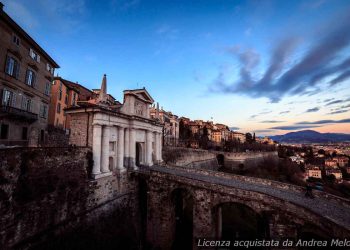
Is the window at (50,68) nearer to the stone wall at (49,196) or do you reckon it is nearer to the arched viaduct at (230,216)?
the stone wall at (49,196)

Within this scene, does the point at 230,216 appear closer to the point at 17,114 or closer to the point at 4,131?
the point at 17,114

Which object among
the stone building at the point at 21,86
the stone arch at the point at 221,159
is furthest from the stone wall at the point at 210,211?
the stone arch at the point at 221,159

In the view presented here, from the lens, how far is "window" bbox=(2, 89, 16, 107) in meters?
15.6

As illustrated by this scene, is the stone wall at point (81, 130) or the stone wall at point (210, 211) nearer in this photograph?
the stone wall at point (210, 211)

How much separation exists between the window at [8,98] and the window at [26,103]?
1203mm

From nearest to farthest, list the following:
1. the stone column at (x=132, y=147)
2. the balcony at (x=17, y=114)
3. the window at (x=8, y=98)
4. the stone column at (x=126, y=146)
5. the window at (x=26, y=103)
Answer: the balcony at (x=17, y=114) → the window at (x=8, y=98) → the stone column at (x=126, y=146) → the stone column at (x=132, y=147) → the window at (x=26, y=103)

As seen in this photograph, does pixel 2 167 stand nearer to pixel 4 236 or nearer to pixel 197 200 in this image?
pixel 4 236

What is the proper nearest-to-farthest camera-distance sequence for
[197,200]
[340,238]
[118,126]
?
[340,238] < [197,200] < [118,126]

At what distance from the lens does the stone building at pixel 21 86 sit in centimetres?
1536

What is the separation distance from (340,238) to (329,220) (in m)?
0.74

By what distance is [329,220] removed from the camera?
7.48m

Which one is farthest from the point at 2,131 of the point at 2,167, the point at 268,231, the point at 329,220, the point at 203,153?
the point at 203,153

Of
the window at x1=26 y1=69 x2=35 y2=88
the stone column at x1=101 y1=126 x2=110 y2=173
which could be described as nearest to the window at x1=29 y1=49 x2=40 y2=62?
the window at x1=26 y1=69 x2=35 y2=88

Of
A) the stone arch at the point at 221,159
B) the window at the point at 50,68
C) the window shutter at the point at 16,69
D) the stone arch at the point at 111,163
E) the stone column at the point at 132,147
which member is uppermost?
the window at the point at 50,68
